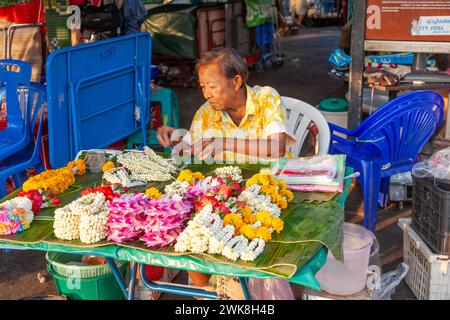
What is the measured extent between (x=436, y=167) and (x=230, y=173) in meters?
1.25

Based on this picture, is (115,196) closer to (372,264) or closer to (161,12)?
(372,264)

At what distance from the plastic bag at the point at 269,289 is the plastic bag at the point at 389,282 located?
1.74 ft

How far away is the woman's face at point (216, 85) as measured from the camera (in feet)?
9.52

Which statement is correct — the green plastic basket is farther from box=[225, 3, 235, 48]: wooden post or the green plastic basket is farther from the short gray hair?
box=[225, 3, 235, 48]: wooden post

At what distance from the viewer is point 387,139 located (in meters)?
3.93

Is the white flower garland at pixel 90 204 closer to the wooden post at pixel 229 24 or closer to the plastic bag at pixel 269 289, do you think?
the plastic bag at pixel 269 289

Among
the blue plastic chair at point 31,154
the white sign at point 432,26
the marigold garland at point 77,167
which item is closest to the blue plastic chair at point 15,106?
the blue plastic chair at point 31,154

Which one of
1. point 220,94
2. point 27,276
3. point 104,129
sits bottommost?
point 27,276

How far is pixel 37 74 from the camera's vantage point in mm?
5941

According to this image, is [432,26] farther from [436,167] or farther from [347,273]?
[347,273]

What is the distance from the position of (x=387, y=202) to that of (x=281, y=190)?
244 centimetres

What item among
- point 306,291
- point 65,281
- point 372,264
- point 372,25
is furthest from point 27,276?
point 372,25

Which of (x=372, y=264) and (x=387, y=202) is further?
(x=387, y=202)

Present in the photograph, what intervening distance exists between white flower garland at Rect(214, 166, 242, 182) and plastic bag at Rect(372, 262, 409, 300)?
37.4 inches
